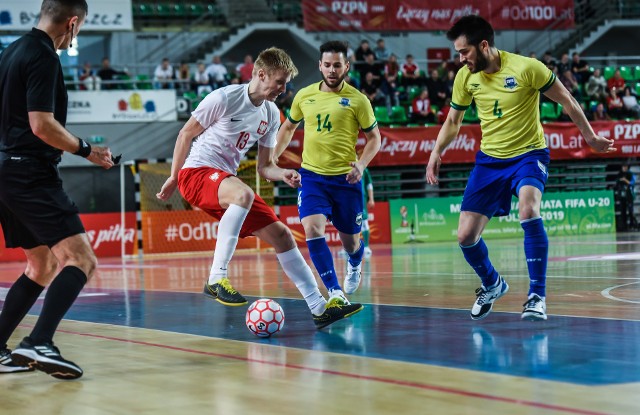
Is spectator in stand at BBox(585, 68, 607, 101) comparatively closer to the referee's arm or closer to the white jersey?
the white jersey

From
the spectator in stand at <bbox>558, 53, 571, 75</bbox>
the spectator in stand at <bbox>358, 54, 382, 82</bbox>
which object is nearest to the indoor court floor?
the spectator in stand at <bbox>358, 54, 382, 82</bbox>

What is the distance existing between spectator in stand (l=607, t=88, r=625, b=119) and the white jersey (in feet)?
72.4

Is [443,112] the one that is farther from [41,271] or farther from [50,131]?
[50,131]

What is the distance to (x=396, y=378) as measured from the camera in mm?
4859

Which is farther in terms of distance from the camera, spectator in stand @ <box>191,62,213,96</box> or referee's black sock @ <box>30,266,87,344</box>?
spectator in stand @ <box>191,62,213,96</box>

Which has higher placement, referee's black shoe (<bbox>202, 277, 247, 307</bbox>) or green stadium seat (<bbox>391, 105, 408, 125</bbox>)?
green stadium seat (<bbox>391, 105, 408, 125</bbox>)

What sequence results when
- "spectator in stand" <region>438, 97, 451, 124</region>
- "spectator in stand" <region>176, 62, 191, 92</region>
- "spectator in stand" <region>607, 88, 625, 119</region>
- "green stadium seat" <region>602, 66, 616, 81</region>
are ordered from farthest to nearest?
"green stadium seat" <region>602, 66, 616, 81</region> < "spectator in stand" <region>607, 88, 625, 119</region> < "spectator in stand" <region>438, 97, 451, 124</region> < "spectator in stand" <region>176, 62, 191, 92</region>

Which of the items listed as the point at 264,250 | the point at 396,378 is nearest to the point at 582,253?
the point at 264,250

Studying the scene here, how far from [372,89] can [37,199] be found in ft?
68.9

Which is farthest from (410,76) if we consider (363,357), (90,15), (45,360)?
(45,360)

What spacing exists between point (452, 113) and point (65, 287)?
3.84 m

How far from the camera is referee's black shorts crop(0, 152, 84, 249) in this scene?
516 centimetres

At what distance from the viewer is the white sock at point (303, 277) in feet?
24.0

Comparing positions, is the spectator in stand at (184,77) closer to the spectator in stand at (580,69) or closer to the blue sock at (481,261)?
the spectator in stand at (580,69)
